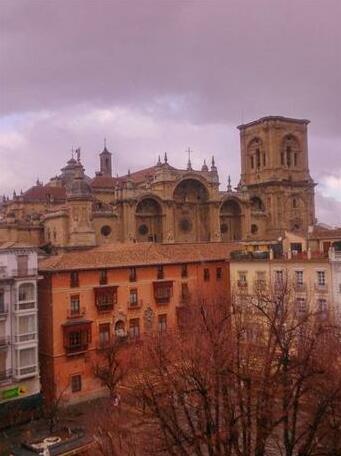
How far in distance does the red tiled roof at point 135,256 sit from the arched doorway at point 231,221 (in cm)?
2069

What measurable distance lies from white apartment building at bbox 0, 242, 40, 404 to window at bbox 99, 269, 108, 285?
5427 millimetres

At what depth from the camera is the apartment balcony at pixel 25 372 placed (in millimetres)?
32812

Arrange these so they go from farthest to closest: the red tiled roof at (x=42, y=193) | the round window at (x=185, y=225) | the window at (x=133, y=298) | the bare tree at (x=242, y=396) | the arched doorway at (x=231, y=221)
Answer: the arched doorway at (x=231, y=221) < the red tiled roof at (x=42, y=193) < the round window at (x=185, y=225) < the window at (x=133, y=298) < the bare tree at (x=242, y=396)

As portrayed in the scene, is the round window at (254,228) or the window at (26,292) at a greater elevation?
the round window at (254,228)

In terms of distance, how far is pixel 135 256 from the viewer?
4116cm

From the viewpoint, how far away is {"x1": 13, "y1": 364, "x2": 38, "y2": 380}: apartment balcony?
1292 inches

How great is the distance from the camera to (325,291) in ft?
119

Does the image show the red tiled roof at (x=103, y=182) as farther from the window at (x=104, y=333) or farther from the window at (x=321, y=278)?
the window at (x=321, y=278)

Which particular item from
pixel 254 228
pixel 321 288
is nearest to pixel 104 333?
pixel 321 288

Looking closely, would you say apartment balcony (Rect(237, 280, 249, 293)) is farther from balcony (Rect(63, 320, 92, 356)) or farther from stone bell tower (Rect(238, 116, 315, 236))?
stone bell tower (Rect(238, 116, 315, 236))

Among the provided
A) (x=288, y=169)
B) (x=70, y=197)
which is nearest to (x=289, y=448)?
(x=70, y=197)

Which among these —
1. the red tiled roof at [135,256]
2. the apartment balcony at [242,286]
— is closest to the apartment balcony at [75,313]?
the red tiled roof at [135,256]

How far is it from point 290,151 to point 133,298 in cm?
4902

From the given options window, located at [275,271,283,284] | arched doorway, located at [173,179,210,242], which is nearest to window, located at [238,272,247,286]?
window, located at [275,271,283,284]
